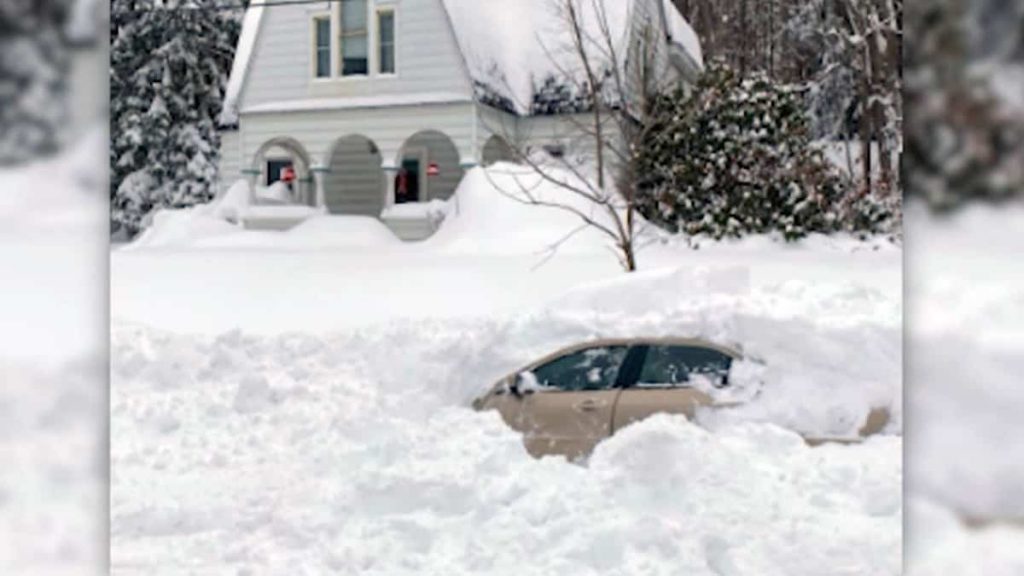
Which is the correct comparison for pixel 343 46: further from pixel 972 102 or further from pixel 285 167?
pixel 972 102

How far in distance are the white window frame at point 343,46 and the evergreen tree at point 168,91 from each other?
3.51 meters

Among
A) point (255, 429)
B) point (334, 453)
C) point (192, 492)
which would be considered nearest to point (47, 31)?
point (192, 492)

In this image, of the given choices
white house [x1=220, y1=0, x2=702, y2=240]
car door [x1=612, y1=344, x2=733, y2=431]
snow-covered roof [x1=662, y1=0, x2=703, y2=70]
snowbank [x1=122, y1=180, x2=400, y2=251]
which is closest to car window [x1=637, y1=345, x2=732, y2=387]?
car door [x1=612, y1=344, x2=733, y2=431]

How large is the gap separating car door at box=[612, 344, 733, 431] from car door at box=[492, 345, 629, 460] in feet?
0.27

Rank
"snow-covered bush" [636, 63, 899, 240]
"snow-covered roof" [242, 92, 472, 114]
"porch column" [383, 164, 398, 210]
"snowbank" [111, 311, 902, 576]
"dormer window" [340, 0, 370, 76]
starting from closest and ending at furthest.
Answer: "snowbank" [111, 311, 902, 576]
"snow-covered bush" [636, 63, 899, 240]
"porch column" [383, 164, 398, 210]
"snow-covered roof" [242, 92, 472, 114]
"dormer window" [340, 0, 370, 76]

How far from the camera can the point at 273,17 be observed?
29.8 ft

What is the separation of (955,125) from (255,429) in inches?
150

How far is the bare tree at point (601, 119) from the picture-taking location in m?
6.32

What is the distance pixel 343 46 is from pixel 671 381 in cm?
637

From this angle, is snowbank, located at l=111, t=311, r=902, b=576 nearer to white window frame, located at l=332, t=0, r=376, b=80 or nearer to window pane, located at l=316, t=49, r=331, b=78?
white window frame, located at l=332, t=0, r=376, b=80

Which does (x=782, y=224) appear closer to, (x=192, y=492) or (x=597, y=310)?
(x=597, y=310)

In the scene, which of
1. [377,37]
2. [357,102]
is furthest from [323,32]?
[357,102]

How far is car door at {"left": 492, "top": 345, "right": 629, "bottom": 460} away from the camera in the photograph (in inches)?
141

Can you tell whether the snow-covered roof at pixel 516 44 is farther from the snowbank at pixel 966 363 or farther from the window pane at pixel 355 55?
the snowbank at pixel 966 363
